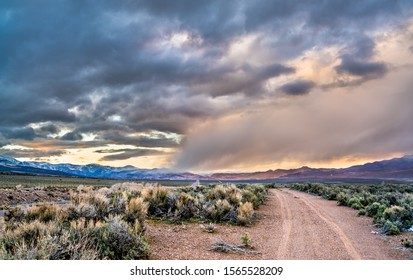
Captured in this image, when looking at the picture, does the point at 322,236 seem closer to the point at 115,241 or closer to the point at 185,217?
the point at 185,217

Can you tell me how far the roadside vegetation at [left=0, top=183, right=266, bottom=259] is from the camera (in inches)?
314

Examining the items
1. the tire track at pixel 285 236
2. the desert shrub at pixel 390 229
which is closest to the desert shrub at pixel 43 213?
the tire track at pixel 285 236

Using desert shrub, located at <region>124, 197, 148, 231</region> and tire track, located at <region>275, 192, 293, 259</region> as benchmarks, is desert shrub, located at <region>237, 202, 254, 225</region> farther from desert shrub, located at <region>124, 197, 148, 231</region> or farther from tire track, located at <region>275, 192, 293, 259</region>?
desert shrub, located at <region>124, 197, 148, 231</region>

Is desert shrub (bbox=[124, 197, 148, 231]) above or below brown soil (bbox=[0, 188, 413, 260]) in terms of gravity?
above

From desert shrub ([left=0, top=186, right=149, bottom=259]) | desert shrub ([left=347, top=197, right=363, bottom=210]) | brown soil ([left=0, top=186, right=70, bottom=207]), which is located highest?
desert shrub ([left=0, top=186, right=149, bottom=259])

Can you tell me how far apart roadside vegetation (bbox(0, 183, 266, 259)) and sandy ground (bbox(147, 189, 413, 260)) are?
0.83 metres

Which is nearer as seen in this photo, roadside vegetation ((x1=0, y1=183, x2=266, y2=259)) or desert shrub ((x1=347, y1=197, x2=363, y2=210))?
roadside vegetation ((x1=0, y1=183, x2=266, y2=259))

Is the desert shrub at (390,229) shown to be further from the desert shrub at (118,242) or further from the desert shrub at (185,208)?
the desert shrub at (118,242)

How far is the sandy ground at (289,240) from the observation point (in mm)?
10055

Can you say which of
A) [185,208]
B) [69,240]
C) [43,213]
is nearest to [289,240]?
[185,208]

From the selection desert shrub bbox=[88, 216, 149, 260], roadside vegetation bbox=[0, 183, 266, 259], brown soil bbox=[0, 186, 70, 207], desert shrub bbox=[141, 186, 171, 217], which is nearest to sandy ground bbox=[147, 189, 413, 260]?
desert shrub bbox=[88, 216, 149, 260]

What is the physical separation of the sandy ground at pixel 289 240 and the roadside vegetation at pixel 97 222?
0.83m

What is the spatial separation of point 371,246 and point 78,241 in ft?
28.0
